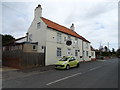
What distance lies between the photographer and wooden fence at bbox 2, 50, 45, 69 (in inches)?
595

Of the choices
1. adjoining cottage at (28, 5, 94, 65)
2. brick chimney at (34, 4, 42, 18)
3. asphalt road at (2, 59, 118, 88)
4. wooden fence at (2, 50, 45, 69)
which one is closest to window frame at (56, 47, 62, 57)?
adjoining cottage at (28, 5, 94, 65)

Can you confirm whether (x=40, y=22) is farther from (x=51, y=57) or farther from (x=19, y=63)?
(x=19, y=63)

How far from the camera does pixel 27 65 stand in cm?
1565

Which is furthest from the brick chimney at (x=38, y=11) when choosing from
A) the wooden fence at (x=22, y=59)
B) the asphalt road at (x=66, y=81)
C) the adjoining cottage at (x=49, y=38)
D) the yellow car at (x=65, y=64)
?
the asphalt road at (x=66, y=81)

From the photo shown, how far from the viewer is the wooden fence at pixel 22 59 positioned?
49.6ft

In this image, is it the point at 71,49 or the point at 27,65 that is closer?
the point at 27,65

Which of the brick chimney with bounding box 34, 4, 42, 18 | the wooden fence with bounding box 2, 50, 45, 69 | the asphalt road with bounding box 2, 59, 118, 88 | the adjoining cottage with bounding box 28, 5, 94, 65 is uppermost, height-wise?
the brick chimney with bounding box 34, 4, 42, 18

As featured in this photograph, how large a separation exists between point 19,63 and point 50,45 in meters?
6.70

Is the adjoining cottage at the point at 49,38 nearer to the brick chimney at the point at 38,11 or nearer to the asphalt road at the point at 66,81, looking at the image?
the brick chimney at the point at 38,11

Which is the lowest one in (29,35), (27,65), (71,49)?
(27,65)

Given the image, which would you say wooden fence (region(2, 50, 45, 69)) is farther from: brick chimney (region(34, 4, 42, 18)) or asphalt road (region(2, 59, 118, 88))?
brick chimney (region(34, 4, 42, 18))

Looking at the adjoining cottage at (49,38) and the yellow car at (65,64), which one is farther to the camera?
the adjoining cottage at (49,38)

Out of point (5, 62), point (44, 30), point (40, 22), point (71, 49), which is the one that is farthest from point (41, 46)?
point (71, 49)

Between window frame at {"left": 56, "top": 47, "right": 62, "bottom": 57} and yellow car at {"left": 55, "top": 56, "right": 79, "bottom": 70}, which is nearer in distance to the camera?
yellow car at {"left": 55, "top": 56, "right": 79, "bottom": 70}
